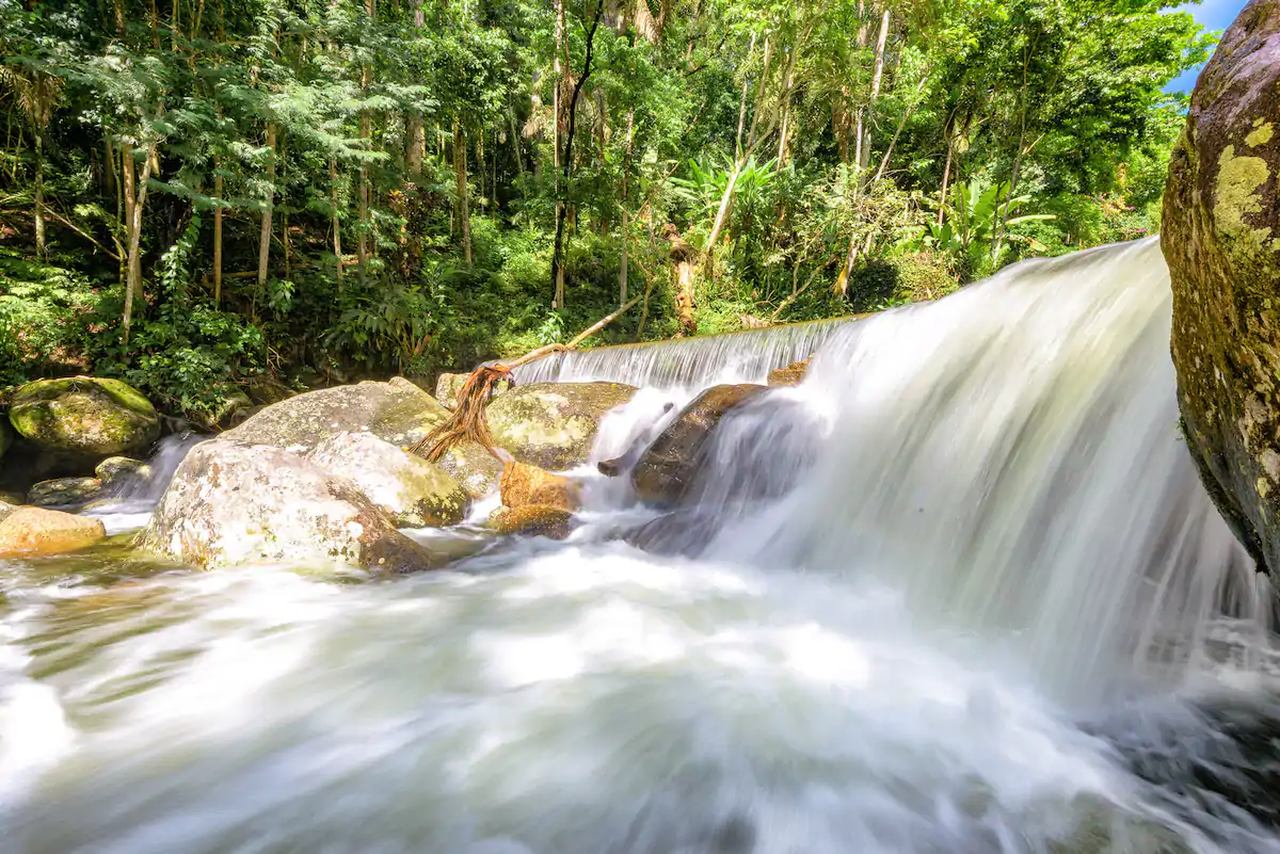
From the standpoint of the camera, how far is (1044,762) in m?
1.88

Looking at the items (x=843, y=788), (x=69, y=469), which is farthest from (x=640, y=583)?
(x=69, y=469)

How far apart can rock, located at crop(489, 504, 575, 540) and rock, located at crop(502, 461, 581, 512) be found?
19 centimetres

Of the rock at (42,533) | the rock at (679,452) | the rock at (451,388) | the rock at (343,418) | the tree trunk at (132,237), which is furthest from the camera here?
the rock at (451,388)

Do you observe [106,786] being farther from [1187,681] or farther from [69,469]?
[69,469]

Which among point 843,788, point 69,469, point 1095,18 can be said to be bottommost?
point 69,469

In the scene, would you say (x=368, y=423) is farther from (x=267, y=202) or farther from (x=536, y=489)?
(x=267, y=202)

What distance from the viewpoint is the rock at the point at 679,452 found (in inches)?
210

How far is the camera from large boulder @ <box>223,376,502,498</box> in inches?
239

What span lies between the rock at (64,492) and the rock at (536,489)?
510cm

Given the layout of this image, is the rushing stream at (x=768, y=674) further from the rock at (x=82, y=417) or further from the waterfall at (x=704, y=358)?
the rock at (x=82, y=417)

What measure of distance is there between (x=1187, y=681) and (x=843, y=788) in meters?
1.50

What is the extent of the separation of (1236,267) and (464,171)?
1604 cm

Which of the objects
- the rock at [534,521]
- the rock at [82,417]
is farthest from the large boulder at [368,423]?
the rock at [82,417]

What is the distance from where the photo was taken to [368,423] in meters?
6.89
